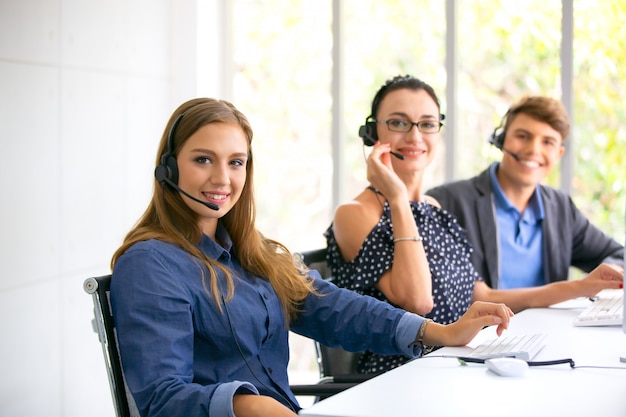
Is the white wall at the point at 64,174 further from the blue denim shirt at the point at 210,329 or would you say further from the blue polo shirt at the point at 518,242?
the blue polo shirt at the point at 518,242

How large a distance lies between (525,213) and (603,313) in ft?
2.82

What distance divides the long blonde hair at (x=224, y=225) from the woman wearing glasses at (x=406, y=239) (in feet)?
1.24

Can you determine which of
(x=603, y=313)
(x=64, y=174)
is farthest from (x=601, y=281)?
(x=64, y=174)

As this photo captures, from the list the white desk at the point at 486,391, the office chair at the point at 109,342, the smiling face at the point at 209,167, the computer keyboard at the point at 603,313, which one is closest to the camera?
the white desk at the point at 486,391

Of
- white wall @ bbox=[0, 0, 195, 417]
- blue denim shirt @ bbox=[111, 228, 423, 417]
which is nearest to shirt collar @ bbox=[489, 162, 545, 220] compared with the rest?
blue denim shirt @ bbox=[111, 228, 423, 417]

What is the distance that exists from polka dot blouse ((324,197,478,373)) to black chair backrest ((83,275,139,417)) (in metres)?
0.81

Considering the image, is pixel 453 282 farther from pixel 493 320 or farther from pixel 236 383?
pixel 236 383

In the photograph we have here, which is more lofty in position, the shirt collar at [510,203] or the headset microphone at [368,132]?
the headset microphone at [368,132]

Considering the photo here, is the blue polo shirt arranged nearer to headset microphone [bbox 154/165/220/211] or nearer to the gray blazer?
the gray blazer

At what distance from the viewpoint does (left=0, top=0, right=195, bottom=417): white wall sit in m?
2.70

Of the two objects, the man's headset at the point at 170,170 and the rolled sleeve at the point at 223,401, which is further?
the man's headset at the point at 170,170

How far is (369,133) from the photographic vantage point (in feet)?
9.04

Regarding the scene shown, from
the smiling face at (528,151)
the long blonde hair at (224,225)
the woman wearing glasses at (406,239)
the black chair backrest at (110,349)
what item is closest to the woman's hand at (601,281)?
the woman wearing glasses at (406,239)

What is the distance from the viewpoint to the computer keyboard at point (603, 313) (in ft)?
7.51
